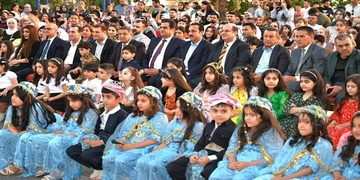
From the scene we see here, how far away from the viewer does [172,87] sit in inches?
287

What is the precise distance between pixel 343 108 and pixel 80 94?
8.61 feet

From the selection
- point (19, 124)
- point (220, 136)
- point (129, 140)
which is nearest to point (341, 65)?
point (220, 136)

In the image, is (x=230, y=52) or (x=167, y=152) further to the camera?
(x=230, y=52)

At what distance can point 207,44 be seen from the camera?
9070 millimetres

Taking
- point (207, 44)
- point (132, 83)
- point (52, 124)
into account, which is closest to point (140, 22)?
point (207, 44)

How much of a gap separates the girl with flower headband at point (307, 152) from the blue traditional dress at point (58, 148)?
225 centimetres

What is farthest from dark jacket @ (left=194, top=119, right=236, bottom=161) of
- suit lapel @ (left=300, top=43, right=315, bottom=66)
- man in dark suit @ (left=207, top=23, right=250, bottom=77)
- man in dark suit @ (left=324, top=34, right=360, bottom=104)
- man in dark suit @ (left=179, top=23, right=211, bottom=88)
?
man in dark suit @ (left=179, top=23, right=211, bottom=88)

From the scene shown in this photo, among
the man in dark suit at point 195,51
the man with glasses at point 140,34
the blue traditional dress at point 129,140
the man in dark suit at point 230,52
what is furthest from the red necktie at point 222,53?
the blue traditional dress at point 129,140

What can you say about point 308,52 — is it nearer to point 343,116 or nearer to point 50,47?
point 343,116

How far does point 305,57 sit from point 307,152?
266 centimetres

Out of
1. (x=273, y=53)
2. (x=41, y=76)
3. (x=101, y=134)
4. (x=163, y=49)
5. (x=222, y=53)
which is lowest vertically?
(x=101, y=134)

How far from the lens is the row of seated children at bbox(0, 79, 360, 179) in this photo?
510cm

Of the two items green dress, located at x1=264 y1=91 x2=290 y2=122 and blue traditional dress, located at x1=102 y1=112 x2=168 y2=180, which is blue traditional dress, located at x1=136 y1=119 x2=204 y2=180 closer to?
blue traditional dress, located at x1=102 y1=112 x2=168 y2=180

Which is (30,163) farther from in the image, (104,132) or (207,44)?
(207,44)
